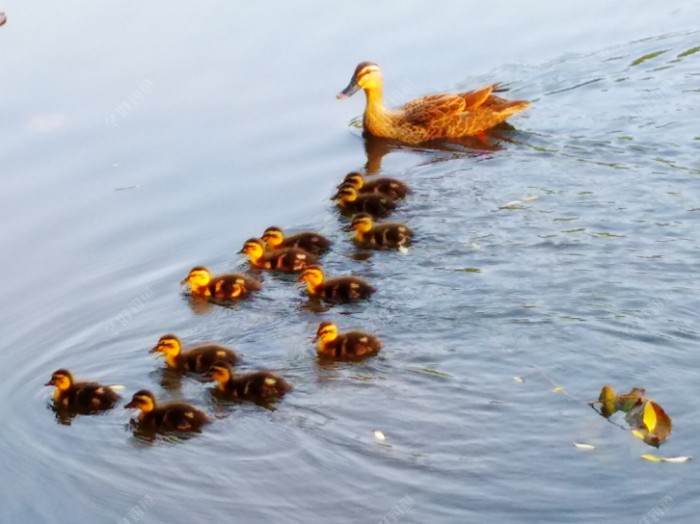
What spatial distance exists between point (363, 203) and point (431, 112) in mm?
Answer: 1912

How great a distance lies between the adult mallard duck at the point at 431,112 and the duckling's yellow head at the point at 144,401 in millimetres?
4854

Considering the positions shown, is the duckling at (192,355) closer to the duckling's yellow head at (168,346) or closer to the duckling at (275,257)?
the duckling's yellow head at (168,346)

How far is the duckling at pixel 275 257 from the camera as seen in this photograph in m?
8.87

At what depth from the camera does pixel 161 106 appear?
11672 mm

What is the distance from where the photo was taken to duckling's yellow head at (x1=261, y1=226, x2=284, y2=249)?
356 inches

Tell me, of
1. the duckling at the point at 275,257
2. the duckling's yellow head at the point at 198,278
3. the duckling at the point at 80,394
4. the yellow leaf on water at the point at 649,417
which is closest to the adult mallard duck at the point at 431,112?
the duckling at the point at 275,257

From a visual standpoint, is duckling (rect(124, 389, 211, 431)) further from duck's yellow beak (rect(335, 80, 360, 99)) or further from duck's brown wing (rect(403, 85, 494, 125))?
duck's yellow beak (rect(335, 80, 360, 99))

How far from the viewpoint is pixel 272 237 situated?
9.05 m

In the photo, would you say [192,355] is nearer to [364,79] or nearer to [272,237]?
[272,237]

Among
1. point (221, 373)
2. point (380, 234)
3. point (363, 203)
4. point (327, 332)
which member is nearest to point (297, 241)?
point (380, 234)

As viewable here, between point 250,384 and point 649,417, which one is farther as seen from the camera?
point 250,384

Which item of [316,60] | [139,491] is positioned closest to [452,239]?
Result: [139,491]

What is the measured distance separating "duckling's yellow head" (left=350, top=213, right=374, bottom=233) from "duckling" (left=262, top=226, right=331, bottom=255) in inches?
10.0

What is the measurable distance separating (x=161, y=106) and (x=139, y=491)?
225 inches
